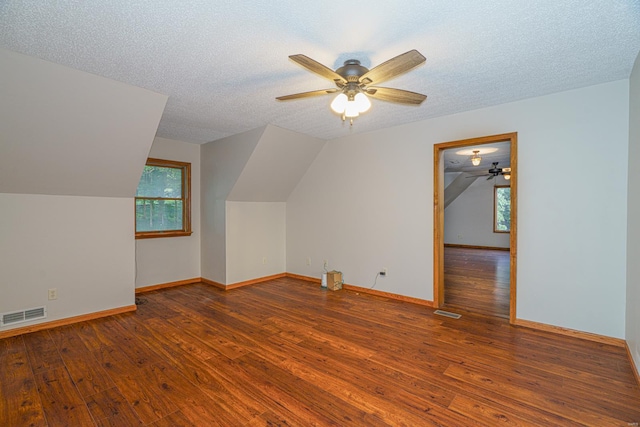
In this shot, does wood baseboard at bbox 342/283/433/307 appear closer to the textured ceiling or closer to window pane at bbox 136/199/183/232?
the textured ceiling

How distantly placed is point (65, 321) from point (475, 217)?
1040cm

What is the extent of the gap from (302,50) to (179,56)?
949 millimetres

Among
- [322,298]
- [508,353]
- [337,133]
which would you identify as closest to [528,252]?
[508,353]

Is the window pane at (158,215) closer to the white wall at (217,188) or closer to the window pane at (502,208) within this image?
the white wall at (217,188)

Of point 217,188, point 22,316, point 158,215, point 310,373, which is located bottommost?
point 310,373

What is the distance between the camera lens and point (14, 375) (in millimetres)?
2293

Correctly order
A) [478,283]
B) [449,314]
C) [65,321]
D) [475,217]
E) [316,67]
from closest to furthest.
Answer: [316,67] < [65,321] < [449,314] < [478,283] < [475,217]

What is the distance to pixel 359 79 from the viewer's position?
7.02 feet

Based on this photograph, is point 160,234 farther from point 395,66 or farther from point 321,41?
point 395,66

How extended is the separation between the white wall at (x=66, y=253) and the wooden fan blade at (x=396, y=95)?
11.1ft

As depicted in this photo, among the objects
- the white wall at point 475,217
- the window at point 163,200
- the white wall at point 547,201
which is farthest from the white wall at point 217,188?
the white wall at point 475,217

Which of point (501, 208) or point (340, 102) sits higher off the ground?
point (340, 102)

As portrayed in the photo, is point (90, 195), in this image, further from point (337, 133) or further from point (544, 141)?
point (544, 141)

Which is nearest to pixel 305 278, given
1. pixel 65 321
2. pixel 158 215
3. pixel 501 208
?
pixel 158 215
